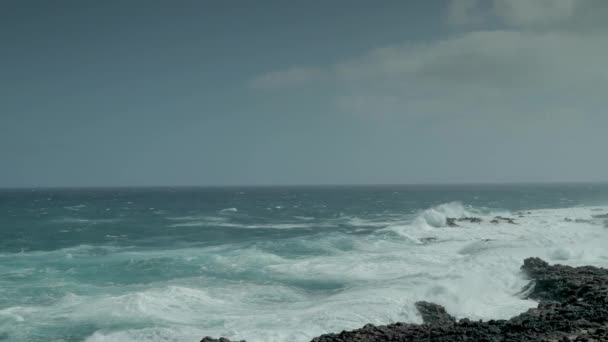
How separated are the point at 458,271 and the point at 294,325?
35.6 feet

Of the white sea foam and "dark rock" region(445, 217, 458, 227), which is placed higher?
"dark rock" region(445, 217, 458, 227)

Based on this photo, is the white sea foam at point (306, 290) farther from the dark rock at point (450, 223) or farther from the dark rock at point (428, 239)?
the dark rock at point (450, 223)

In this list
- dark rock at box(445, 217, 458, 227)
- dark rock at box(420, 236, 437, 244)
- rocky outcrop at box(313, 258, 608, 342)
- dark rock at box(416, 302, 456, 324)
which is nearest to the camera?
rocky outcrop at box(313, 258, 608, 342)

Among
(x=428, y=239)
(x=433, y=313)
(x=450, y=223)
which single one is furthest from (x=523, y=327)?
(x=450, y=223)

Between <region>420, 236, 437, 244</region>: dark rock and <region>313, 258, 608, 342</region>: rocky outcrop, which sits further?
<region>420, 236, 437, 244</region>: dark rock

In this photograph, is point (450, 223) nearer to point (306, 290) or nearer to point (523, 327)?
point (306, 290)

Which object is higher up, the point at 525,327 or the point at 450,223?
the point at 525,327

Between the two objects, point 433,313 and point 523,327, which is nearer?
point 523,327

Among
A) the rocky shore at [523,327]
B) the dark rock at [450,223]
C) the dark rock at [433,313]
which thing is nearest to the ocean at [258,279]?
the dark rock at [433,313]

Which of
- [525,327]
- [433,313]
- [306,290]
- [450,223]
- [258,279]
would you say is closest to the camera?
[525,327]

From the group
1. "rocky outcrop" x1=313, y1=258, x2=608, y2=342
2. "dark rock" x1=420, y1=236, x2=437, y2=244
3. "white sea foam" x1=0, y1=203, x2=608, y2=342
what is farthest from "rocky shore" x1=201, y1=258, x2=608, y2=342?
"dark rock" x1=420, y1=236, x2=437, y2=244

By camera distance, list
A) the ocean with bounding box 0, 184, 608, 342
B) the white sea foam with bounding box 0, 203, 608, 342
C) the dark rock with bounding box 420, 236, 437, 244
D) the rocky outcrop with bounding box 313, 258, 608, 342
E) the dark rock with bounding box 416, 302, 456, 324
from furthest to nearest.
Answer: the dark rock with bounding box 420, 236, 437, 244
the dark rock with bounding box 416, 302, 456, 324
the ocean with bounding box 0, 184, 608, 342
the white sea foam with bounding box 0, 203, 608, 342
the rocky outcrop with bounding box 313, 258, 608, 342

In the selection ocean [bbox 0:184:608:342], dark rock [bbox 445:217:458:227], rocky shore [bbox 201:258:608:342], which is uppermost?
rocky shore [bbox 201:258:608:342]

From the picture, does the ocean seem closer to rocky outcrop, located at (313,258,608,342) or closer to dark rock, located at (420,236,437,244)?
dark rock, located at (420,236,437,244)
